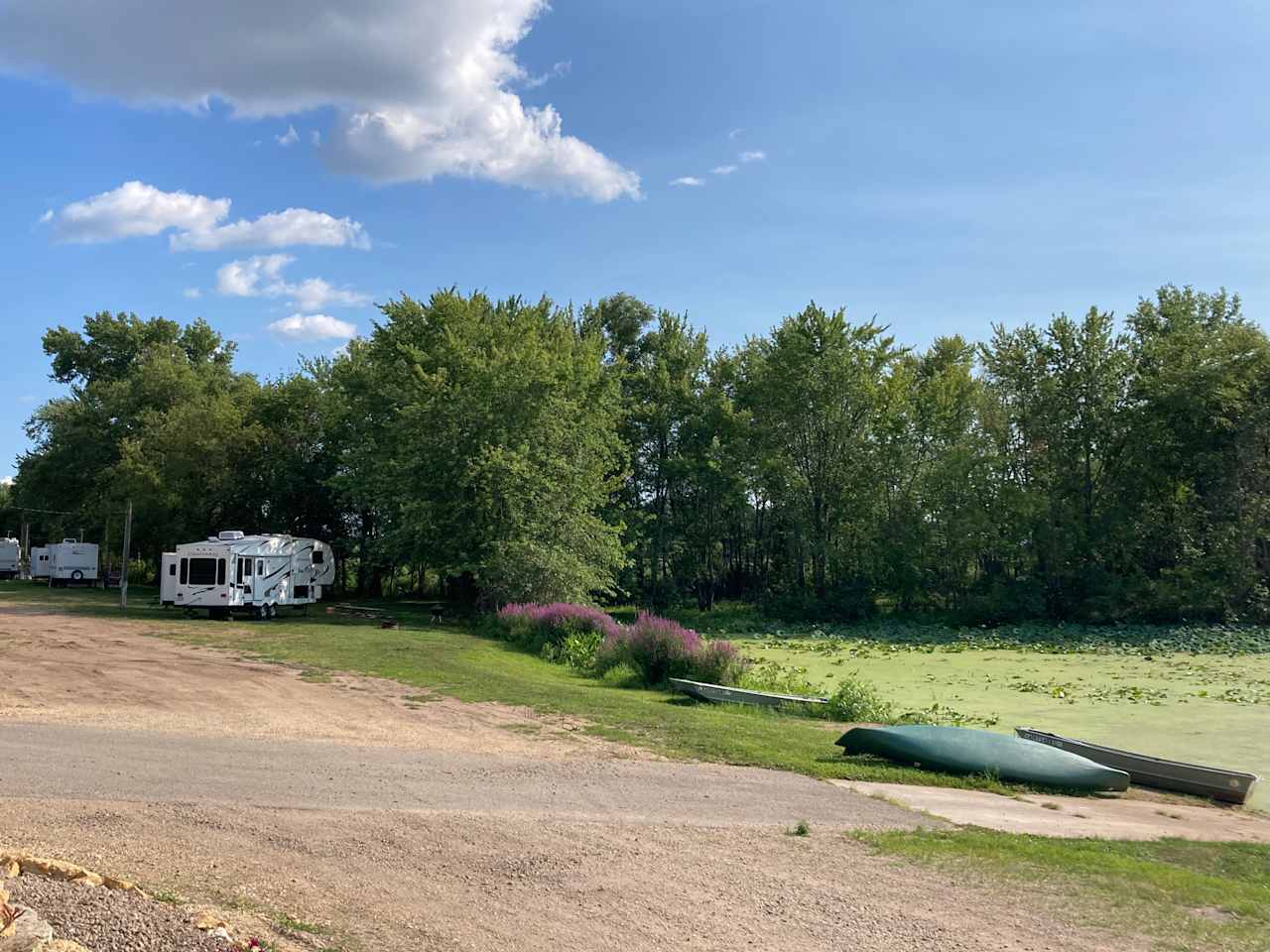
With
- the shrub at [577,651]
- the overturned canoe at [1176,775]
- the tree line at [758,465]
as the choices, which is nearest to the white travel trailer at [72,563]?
the tree line at [758,465]

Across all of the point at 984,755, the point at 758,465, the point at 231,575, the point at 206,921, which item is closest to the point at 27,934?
the point at 206,921

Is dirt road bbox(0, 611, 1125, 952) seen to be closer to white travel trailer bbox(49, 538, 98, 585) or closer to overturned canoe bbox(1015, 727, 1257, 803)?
overturned canoe bbox(1015, 727, 1257, 803)

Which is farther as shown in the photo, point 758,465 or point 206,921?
point 758,465

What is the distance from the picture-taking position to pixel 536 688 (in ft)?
50.2

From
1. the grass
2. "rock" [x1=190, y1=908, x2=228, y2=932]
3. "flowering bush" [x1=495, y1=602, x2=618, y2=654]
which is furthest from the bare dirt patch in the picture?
"flowering bush" [x1=495, y1=602, x2=618, y2=654]

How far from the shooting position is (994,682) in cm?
2028

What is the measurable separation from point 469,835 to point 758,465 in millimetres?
37374

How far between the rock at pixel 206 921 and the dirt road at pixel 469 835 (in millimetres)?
446

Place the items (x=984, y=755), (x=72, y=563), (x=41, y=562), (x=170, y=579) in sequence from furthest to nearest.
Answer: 1. (x=41, y=562)
2. (x=72, y=563)
3. (x=170, y=579)
4. (x=984, y=755)

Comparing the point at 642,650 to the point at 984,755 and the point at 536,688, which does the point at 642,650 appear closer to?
the point at 536,688

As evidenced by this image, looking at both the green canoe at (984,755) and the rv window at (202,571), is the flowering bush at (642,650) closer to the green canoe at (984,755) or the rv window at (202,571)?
the green canoe at (984,755)

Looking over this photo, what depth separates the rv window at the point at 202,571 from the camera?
91.1ft

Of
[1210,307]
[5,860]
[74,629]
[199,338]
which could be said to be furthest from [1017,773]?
[199,338]

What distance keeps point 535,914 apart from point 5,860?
2617 mm
